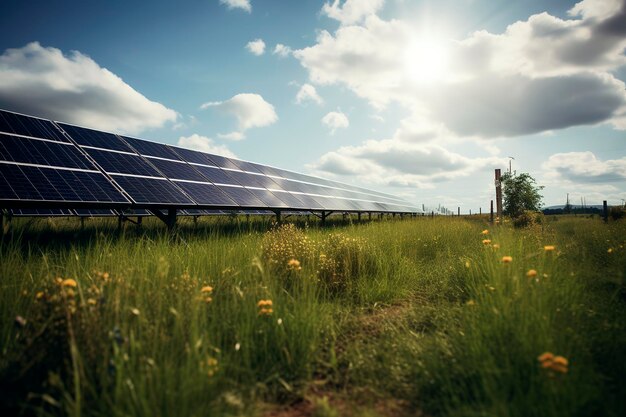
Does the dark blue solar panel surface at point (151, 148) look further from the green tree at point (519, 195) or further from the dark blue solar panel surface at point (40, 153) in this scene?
the green tree at point (519, 195)

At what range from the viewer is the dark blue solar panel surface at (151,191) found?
8125 millimetres

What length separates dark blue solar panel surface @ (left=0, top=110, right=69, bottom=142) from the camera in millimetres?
8602

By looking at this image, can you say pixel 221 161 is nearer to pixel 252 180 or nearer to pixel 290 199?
pixel 252 180

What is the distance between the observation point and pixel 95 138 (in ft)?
35.4

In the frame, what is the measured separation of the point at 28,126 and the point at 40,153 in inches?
73.4

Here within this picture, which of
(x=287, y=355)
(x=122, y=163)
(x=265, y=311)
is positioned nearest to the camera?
(x=287, y=355)

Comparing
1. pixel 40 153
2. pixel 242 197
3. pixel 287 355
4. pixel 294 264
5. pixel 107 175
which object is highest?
pixel 40 153

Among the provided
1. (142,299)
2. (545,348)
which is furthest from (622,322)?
(142,299)

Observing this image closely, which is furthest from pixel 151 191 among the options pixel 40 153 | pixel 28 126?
pixel 28 126

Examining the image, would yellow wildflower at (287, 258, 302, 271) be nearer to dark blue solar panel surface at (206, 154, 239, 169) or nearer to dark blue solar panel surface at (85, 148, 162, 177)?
dark blue solar panel surface at (85, 148, 162, 177)

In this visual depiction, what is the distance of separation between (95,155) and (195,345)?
9.61 meters

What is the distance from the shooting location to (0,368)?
8.22 ft

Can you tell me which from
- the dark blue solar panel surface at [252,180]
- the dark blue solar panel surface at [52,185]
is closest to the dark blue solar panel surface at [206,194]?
the dark blue solar panel surface at [52,185]

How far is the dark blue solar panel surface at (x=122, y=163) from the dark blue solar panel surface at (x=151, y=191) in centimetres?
52
